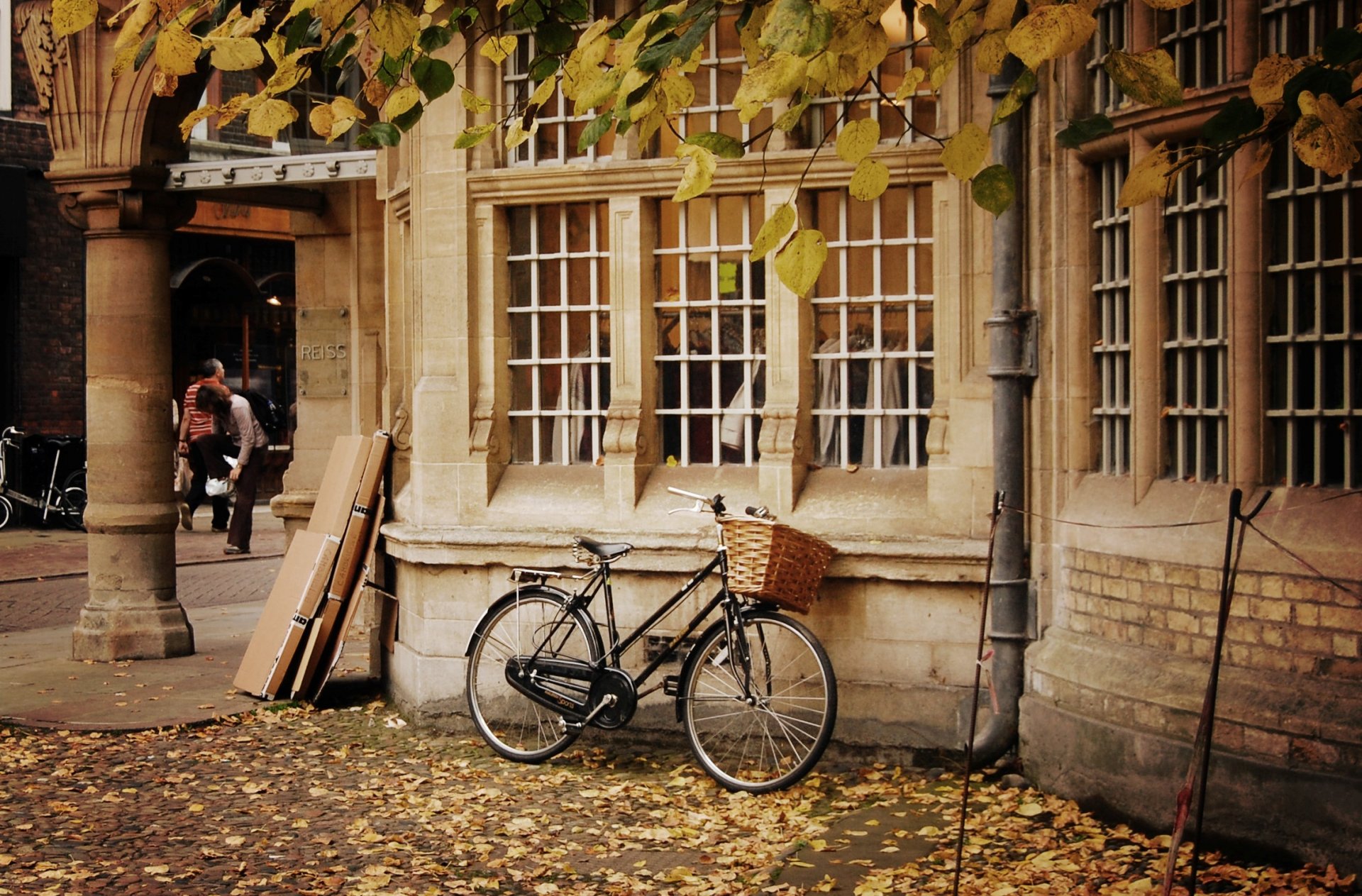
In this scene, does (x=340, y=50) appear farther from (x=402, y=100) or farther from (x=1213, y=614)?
(x=1213, y=614)

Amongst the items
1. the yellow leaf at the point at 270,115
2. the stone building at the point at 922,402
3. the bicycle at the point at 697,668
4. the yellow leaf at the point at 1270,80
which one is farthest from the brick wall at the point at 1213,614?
the yellow leaf at the point at 270,115

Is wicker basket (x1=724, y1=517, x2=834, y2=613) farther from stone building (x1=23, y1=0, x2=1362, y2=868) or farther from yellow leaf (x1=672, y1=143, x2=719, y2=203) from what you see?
yellow leaf (x1=672, y1=143, x2=719, y2=203)

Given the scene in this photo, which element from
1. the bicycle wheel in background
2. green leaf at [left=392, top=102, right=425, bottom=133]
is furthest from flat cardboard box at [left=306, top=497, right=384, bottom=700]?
the bicycle wheel in background

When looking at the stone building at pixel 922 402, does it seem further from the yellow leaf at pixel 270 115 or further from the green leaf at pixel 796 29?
the green leaf at pixel 796 29

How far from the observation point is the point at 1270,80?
4.41 meters

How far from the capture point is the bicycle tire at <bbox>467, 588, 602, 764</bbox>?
7812mm

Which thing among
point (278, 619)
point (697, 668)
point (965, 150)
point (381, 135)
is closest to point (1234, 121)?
point (965, 150)

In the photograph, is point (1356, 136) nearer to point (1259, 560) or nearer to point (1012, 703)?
point (1259, 560)

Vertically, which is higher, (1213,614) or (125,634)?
(1213,614)

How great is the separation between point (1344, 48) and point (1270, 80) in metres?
0.38

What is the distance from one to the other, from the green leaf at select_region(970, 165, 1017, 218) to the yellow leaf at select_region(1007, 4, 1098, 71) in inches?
11.8

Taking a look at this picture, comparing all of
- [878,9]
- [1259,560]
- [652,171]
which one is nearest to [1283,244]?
[1259,560]

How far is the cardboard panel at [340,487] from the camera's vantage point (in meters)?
9.06

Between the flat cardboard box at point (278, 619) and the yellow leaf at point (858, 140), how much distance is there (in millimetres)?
5248
